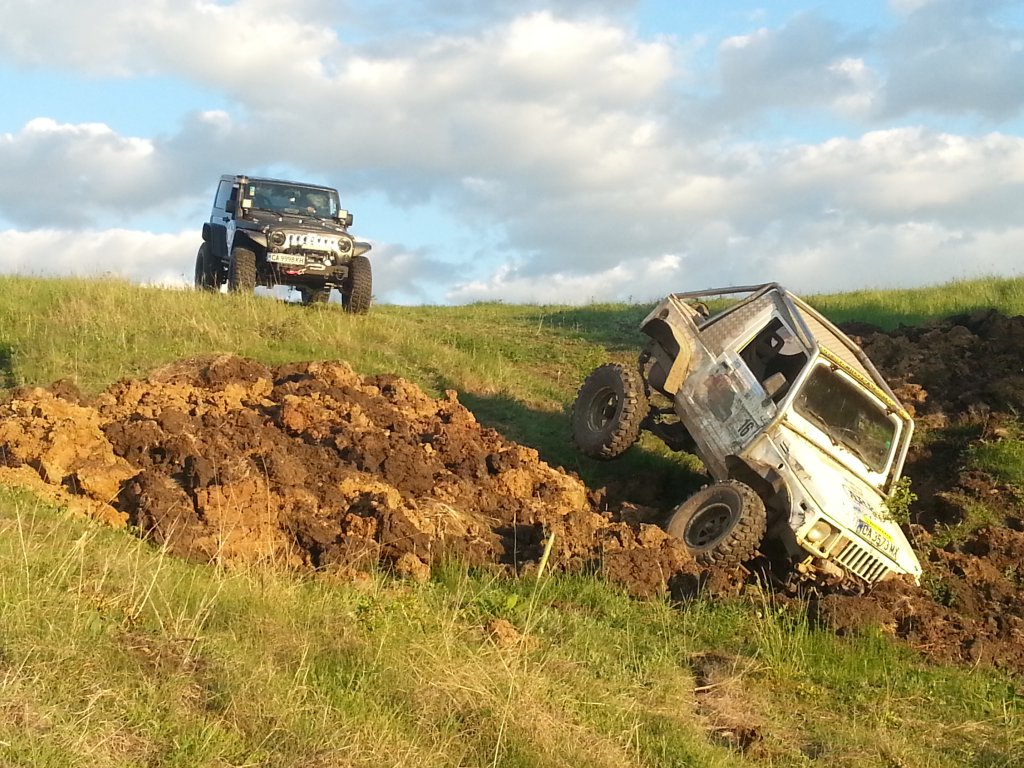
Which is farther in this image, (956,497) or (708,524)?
(956,497)

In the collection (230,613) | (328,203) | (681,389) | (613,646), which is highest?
(328,203)

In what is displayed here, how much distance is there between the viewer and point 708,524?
343 inches

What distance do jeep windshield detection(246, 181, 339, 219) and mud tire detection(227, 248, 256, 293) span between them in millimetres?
1223

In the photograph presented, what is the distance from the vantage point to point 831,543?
8453mm

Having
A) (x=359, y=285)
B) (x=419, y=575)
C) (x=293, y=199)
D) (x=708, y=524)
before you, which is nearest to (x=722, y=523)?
(x=708, y=524)

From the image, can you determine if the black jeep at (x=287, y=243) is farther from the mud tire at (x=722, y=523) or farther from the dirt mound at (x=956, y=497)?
the mud tire at (x=722, y=523)

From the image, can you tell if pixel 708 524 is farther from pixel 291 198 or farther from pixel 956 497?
pixel 291 198

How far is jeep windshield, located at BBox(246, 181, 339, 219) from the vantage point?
16594mm

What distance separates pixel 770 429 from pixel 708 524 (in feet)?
3.20

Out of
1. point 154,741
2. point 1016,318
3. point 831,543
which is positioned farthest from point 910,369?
point 154,741

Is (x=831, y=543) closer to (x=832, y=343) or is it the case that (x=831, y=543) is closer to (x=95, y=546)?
(x=832, y=343)

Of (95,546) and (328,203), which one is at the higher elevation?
(328,203)

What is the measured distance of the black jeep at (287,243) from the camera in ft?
51.2

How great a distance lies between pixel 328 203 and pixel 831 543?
1087cm
